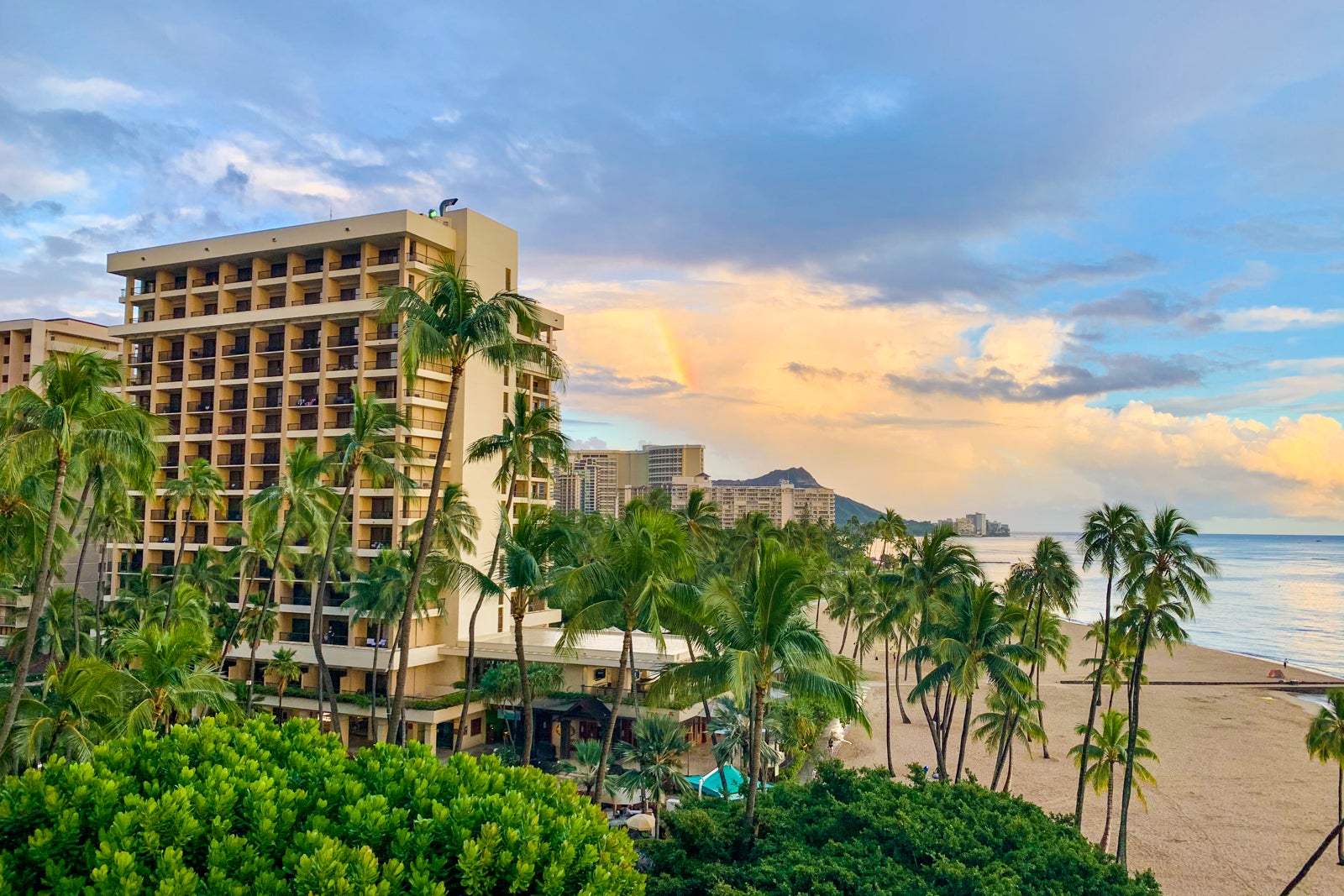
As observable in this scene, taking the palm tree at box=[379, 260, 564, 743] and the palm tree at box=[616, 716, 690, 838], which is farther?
the palm tree at box=[616, 716, 690, 838]

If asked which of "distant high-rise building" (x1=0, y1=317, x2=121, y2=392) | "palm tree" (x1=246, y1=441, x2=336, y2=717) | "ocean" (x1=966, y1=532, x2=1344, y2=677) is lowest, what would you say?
"ocean" (x1=966, y1=532, x2=1344, y2=677)

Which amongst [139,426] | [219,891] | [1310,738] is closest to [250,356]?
[139,426]

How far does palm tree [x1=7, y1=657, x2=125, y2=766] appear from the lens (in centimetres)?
2000

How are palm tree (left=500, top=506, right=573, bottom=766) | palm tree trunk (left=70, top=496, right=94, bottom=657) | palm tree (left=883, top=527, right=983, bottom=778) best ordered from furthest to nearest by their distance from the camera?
1. palm tree (left=883, top=527, right=983, bottom=778)
2. palm tree trunk (left=70, top=496, right=94, bottom=657)
3. palm tree (left=500, top=506, right=573, bottom=766)

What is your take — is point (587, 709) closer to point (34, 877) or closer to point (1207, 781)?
point (1207, 781)

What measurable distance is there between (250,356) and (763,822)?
155ft

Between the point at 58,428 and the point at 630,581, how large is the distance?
14.2 m

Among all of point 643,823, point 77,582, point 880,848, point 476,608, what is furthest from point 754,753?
point 77,582

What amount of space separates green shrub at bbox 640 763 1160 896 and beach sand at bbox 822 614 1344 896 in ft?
52.3

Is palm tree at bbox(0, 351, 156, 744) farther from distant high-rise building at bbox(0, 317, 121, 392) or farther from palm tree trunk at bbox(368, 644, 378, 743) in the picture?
distant high-rise building at bbox(0, 317, 121, 392)

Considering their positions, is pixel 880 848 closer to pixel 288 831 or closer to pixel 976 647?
pixel 288 831

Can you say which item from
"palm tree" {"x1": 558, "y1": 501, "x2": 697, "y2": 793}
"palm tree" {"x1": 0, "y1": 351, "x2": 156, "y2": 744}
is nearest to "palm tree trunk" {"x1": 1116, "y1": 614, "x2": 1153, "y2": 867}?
"palm tree" {"x1": 558, "y1": 501, "x2": 697, "y2": 793}

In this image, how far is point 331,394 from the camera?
52.0 meters

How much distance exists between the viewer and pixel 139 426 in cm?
2173
